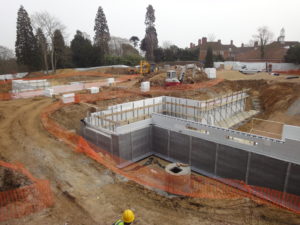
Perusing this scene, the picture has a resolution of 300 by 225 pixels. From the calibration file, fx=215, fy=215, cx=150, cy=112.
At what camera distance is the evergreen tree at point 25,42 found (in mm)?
37344

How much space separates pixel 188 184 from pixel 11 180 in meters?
6.89

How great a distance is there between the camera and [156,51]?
5516cm

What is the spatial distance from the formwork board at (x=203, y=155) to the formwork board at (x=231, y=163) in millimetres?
354

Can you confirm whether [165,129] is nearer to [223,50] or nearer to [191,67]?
[191,67]

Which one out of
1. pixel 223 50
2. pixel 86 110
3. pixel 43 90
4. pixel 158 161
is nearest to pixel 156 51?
pixel 223 50

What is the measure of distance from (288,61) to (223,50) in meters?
29.6

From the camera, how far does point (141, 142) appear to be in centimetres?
1366

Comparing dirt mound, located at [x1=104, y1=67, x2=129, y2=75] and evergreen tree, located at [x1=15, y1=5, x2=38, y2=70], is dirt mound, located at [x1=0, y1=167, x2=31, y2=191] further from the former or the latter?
evergreen tree, located at [x1=15, y1=5, x2=38, y2=70]

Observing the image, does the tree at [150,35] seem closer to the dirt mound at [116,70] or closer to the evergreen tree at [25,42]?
the dirt mound at [116,70]

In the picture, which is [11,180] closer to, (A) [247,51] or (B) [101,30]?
(B) [101,30]

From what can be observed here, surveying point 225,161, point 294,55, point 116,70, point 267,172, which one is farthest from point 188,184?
point 294,55

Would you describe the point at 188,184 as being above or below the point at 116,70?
below


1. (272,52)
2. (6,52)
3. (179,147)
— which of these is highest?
(6,52)

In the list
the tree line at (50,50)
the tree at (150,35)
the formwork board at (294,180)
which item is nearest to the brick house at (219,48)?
the tree at (150,35)
